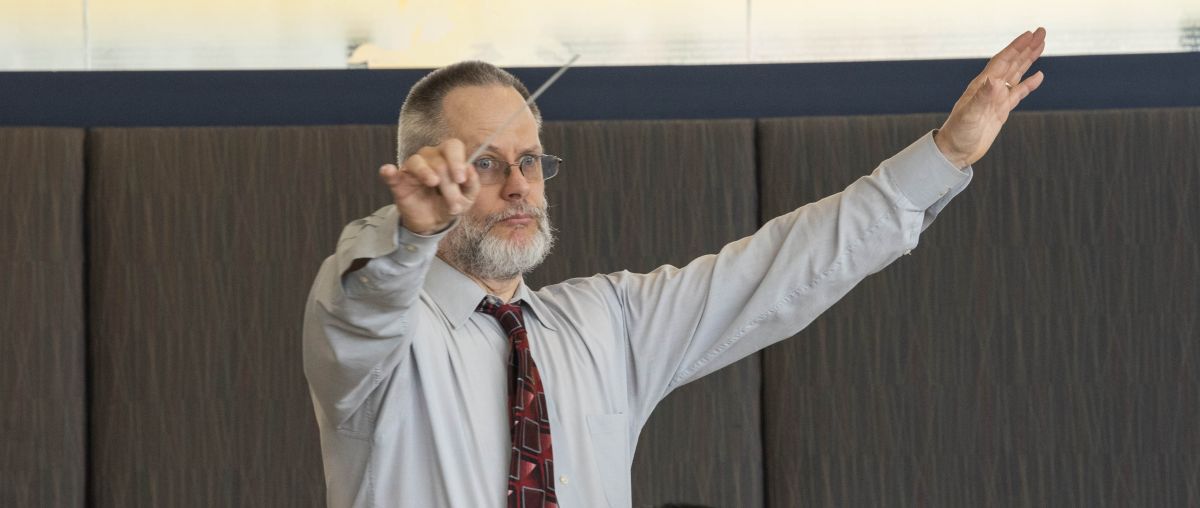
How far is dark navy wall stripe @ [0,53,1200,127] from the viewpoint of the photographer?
2.41 metres

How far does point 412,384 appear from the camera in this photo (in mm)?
1353

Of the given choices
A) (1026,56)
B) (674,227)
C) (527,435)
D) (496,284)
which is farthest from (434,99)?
(674,227)

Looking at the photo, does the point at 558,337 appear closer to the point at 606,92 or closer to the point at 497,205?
the point at 497,205

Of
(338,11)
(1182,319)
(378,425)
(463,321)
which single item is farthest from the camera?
(338,11)

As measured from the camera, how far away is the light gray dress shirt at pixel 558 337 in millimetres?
1175

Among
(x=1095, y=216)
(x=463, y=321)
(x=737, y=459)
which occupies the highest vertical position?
(x=1095, y=216)

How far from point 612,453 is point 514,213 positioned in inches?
11.8

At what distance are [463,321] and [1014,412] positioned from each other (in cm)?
126

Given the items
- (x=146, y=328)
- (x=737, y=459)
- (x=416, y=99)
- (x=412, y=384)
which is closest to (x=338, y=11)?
(x=146, y=328)

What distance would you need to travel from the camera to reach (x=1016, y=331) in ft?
7.61

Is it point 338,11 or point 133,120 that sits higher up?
point 338,11

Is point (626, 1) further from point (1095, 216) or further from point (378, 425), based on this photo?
point (378, 425)

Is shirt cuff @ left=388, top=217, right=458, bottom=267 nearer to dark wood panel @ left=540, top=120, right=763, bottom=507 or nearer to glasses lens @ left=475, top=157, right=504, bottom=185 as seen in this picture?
glasses lens @ left=475, top=157, right=504, bottom=185

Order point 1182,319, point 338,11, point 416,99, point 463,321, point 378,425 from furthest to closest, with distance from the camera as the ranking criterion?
point 338,11 < point 1182,319 < point 416,99 < point 463,321 < point 378,425
